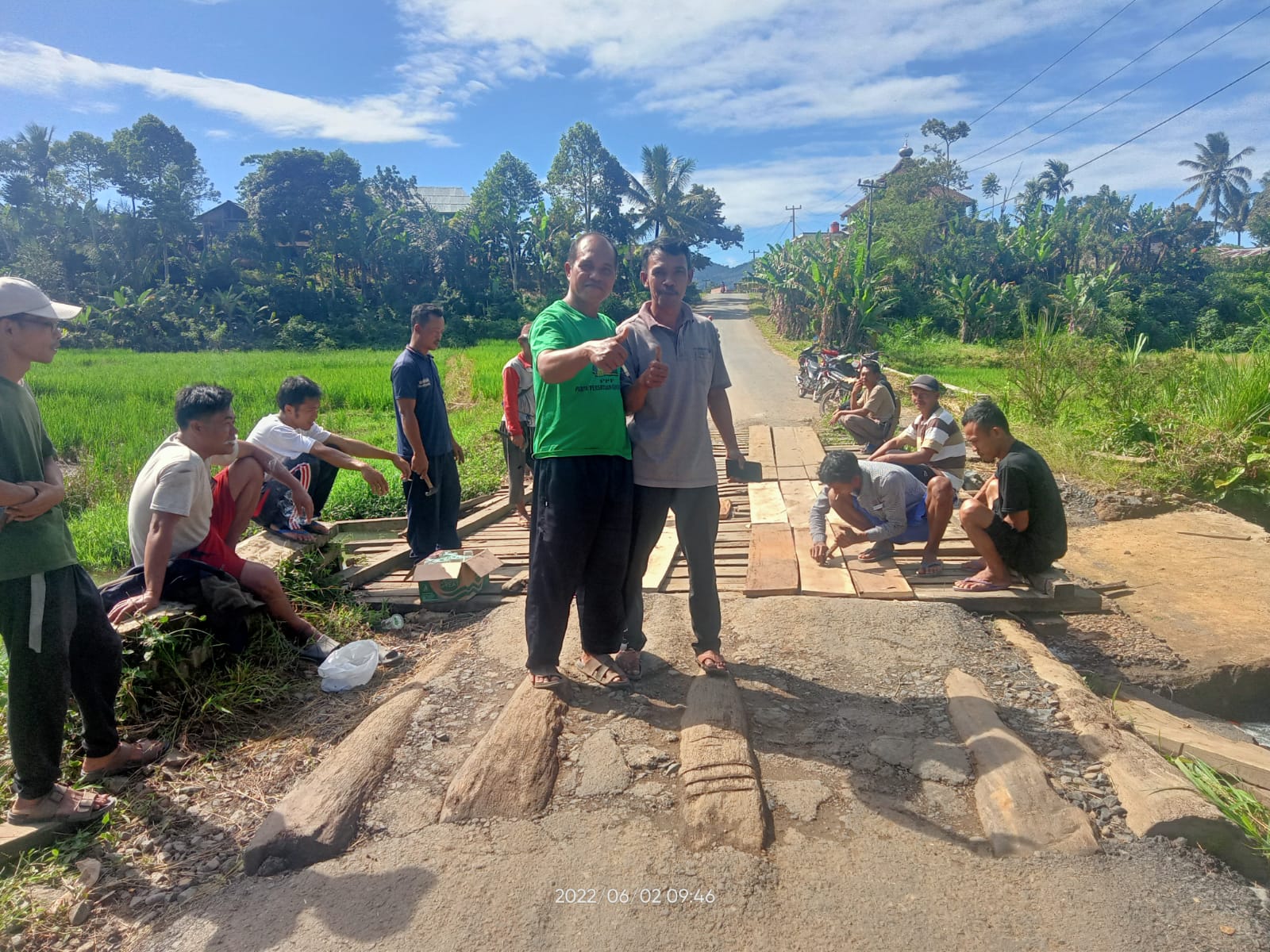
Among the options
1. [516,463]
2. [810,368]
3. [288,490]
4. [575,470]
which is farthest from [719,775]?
[810,368]

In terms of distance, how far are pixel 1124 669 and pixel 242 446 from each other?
15.5ft

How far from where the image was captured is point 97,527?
6848mm

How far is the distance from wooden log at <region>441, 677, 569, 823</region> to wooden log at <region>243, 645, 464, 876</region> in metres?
0.30

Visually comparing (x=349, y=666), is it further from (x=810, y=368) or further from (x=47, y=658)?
(x=810, y=368)

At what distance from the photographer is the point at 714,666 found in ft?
10.2

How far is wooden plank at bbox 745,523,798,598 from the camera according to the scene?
4.02m

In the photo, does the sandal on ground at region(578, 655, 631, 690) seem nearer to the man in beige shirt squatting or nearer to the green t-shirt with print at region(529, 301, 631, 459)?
the green t-shirt with print at region(529, 301, 631, 459)

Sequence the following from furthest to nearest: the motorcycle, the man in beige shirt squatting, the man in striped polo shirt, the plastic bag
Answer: the motorcycle → the man in beige shirt squatting → the man in striped polo shirt → the plastic bag

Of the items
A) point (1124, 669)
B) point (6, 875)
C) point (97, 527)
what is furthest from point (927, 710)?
point (97, 527)

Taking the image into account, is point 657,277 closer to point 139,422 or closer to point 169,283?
point 139,422

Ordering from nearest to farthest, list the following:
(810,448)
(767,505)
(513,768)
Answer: (513,768) → (767,505) → (810,448)

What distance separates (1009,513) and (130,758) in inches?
159

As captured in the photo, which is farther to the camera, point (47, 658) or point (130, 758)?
point (130, 758)
